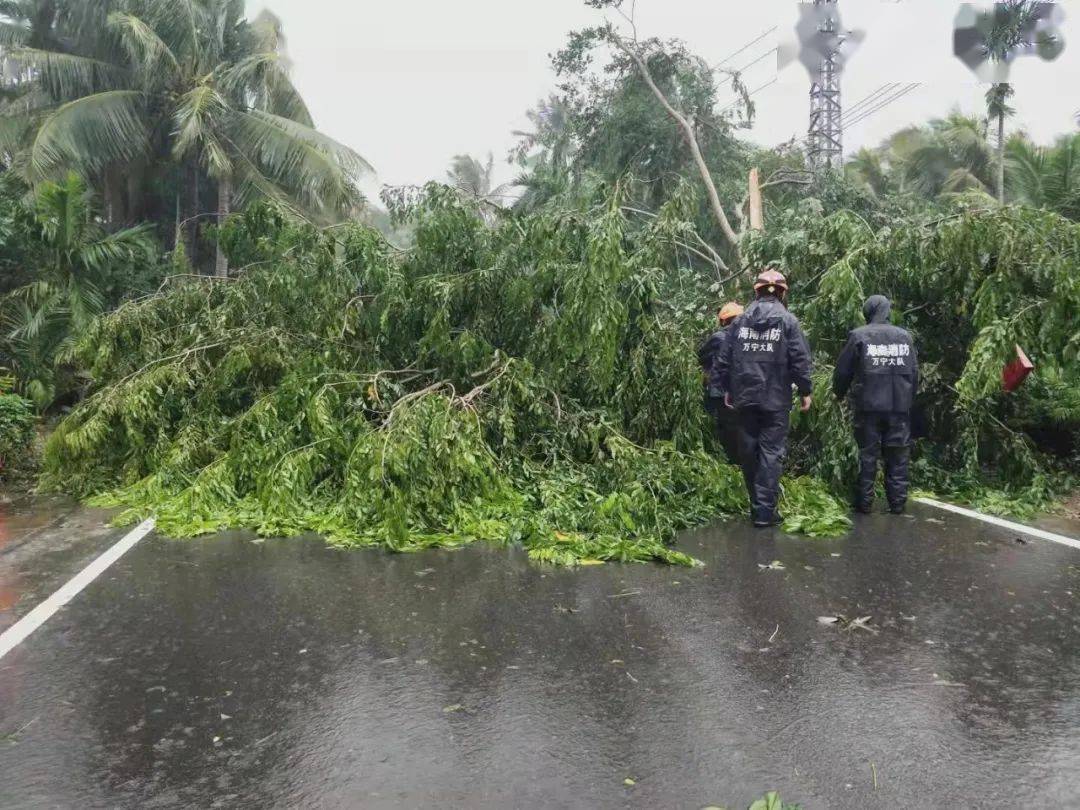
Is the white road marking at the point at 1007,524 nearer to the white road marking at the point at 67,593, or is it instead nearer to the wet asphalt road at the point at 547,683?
the wet asphalt road at the point at 547,683

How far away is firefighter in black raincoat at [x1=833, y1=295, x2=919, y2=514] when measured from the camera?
6570 millimetres

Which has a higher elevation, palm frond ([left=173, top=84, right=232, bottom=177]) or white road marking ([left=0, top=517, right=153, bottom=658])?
palm frond ([left=173, top=84, right=232, bottom=177])

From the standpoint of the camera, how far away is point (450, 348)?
7.46m

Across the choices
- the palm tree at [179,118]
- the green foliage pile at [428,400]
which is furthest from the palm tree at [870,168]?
the green foliage pile at [428,400]

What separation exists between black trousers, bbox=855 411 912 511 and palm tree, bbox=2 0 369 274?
15918mm

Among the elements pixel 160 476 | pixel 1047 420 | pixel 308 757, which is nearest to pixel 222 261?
pixel 160 476

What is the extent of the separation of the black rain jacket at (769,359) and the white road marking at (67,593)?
434 centimetres

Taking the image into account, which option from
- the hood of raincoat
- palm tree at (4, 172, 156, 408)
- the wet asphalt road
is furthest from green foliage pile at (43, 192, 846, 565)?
palm tree at (4, 172, 156, 408)

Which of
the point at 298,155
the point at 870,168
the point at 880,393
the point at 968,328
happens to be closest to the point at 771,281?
the point at 880,393

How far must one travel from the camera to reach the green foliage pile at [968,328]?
679cm

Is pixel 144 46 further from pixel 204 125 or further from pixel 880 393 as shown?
pixel 880 393

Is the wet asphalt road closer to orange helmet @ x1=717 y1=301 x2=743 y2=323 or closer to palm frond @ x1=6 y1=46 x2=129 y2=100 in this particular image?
orange helmet @ x1=717 y1=301 x2=743 y2=323

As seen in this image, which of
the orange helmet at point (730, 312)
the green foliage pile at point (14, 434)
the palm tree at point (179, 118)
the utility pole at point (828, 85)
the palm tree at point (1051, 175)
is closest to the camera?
the orange helmet at point (730, 312)

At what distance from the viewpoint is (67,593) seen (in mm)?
4961
